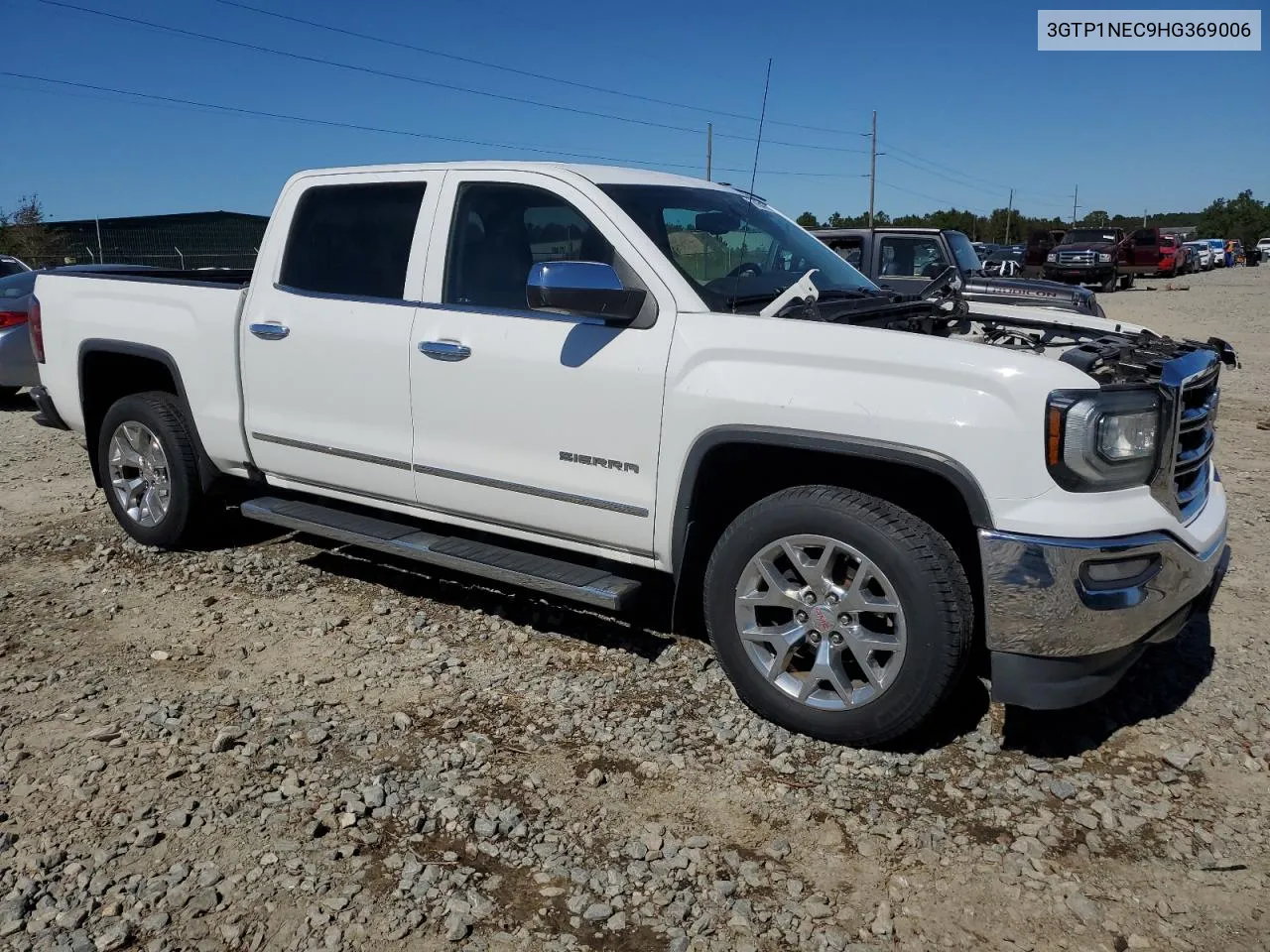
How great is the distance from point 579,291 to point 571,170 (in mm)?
851

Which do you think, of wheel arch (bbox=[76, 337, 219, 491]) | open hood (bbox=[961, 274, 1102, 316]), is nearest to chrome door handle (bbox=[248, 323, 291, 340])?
wheel arch (bbox=[76, 337, 219, 491])

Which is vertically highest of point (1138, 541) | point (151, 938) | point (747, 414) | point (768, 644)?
point (747, 414)

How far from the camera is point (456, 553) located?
4.53m

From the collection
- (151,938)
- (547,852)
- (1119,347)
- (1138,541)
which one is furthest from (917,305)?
(151,938)

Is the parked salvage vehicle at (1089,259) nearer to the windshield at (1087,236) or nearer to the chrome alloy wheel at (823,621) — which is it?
the windshield at (1087,236)

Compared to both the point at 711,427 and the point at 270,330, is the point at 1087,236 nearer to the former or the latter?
the point at 270,330

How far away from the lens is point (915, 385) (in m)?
3.39

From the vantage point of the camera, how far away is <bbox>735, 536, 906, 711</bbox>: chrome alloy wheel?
353 centimetres

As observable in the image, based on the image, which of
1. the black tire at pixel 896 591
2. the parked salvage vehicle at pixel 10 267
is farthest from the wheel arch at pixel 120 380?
the parked salvage vehicle at pixel 10 267

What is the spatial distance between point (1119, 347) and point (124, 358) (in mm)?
5045

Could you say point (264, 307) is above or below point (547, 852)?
above

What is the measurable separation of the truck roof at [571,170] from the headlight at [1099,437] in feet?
6.85

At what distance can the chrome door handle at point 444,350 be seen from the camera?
4352 millimetres

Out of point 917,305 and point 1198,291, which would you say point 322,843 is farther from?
point 1198,291
